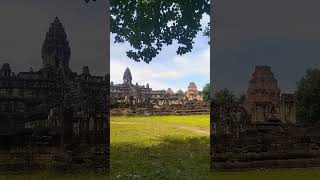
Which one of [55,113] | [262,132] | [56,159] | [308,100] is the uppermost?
[308,100]

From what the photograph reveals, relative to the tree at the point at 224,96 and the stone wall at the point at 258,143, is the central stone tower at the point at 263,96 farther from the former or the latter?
the tree at the point at 224,96

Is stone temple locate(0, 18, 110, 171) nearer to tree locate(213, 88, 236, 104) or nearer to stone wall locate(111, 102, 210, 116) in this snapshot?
tree locate(213, 88, 236, 104)

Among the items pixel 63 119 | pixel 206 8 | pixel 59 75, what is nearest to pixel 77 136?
pixel 63 119

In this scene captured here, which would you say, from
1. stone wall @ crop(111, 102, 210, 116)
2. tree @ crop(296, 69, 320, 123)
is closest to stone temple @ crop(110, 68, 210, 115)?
stone wall @ crop(111, 102, 210, 116)

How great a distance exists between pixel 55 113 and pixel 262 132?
4525 millimetres

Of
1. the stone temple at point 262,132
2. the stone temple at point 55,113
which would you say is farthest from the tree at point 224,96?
the stone temple at point 55,113

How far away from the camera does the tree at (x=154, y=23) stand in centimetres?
1255

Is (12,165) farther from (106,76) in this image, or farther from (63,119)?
(106,76)

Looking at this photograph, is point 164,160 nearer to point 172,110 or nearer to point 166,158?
point 166,158

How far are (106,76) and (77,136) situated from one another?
123 centimetres

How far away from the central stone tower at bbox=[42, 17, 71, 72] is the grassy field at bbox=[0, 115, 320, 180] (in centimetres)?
203

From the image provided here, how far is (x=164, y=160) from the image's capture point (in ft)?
40.3

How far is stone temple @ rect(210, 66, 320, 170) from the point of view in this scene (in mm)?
11898

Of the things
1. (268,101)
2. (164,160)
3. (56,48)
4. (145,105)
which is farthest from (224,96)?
(145,105)
